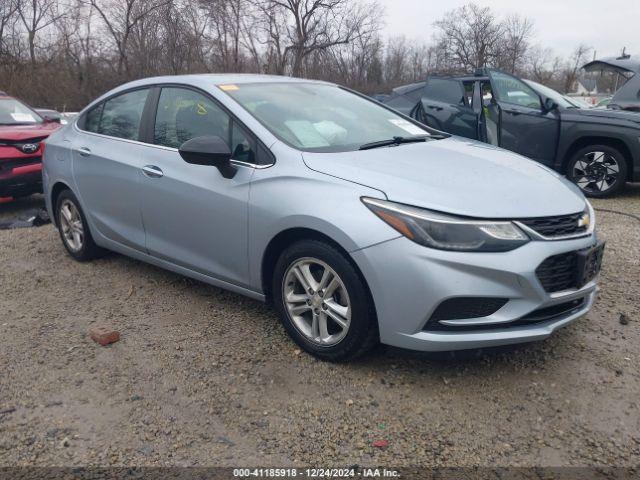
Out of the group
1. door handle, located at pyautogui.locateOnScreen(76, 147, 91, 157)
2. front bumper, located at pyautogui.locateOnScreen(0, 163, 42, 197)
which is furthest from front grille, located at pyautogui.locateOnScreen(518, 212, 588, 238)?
front bumper, located at pyautogui.locateOnScreen(0, 163, 42, 197)

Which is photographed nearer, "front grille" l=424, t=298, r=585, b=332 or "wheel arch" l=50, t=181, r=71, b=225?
"front grille" l=424, t=298, r=585, b=332

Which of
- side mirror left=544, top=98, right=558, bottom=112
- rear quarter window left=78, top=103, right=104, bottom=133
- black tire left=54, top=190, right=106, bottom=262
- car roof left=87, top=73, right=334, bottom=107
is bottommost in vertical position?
black tire left=54, top=190, right=106, bottom=262

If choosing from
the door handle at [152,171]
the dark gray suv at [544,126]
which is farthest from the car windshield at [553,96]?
the door handle at [152,171]

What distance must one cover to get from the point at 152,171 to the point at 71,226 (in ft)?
5.18

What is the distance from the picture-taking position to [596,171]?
7.43m

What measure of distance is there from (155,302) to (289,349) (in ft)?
4.22

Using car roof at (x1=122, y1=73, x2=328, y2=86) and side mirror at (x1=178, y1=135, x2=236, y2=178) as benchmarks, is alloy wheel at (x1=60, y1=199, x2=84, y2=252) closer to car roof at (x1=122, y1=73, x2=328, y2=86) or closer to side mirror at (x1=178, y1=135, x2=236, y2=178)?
car roof at (x1=122, y1=73, x2=328, y2=86)

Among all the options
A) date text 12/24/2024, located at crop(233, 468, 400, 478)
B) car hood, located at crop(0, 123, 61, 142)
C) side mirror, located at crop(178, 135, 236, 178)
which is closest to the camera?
date text 12/24/2024, located at crop(233, 468, 400, 478)

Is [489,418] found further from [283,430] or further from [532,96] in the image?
[532,96]

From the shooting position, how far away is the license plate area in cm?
282

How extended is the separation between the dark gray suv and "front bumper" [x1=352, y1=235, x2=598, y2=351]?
5243mm

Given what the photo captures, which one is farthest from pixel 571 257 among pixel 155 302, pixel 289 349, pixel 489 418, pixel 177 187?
pixel 155 302

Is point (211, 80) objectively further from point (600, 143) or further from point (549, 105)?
point (600, 143)

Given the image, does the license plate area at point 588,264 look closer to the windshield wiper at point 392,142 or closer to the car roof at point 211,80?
the windshield wiper at point 392,142
